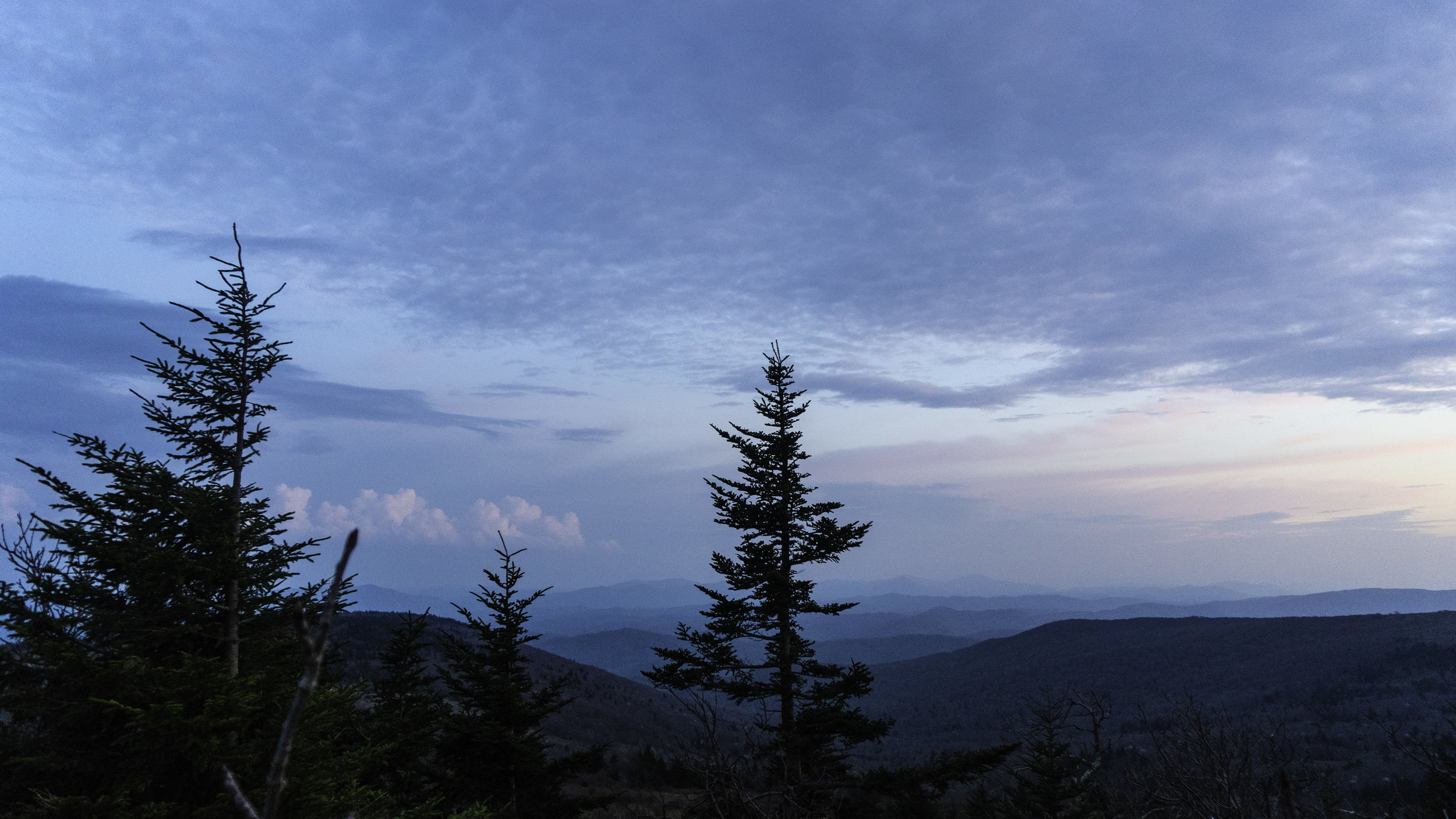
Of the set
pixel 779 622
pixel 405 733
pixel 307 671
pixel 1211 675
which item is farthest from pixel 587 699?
pixel 307 671

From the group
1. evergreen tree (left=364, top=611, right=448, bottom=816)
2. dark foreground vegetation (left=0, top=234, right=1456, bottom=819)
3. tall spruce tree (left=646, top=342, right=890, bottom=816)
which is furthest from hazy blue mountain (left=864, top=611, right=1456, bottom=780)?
evergreen tree (left=364, top=611, right=448, bottom=816)

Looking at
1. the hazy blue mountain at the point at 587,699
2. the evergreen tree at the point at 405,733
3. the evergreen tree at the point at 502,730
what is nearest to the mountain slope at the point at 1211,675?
the hazy blue mountain at the point at 587,699

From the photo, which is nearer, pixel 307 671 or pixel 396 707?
pixel 307 671

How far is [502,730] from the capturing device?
14.0 meters

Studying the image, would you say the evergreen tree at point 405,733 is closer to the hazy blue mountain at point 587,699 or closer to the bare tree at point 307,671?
the bare tree at point 307,671

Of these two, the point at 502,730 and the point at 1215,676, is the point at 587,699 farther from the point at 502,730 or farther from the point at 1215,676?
the point at 1215,676

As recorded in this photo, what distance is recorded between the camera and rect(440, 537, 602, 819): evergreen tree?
46.0ft

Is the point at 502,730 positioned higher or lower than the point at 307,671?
lower

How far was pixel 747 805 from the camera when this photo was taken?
6.91 meters

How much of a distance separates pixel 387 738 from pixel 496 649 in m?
7.13

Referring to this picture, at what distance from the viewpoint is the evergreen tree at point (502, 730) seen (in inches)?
552

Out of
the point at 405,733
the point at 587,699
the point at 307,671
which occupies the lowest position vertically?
the point at 587,699

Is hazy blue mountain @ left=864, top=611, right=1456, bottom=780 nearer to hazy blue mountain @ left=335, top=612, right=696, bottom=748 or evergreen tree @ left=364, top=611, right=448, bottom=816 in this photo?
hazy blue mountain @ left=335, top=612, right=696, bottom=748

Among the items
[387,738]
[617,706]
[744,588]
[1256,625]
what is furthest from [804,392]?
[1256,625]
